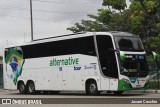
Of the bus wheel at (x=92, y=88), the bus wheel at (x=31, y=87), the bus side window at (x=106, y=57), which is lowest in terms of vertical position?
the bus wheel at (x=92, y=88)

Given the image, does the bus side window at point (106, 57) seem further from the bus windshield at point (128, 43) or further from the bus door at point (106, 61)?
the bus windshield at point (128, 43)

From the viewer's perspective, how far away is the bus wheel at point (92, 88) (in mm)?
27427

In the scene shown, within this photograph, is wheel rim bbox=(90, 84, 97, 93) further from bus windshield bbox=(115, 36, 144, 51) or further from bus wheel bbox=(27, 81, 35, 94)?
bus wheel bbox=(27, 81, 35, 94)

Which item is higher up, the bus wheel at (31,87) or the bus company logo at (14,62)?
the bus company logo at (14,62)

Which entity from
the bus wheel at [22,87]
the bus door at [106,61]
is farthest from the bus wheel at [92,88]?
the bus wheel at [22,87]

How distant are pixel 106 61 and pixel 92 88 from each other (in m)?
2.10

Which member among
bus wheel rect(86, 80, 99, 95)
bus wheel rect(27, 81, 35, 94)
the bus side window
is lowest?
bus wheel rect(86, 80, 99, 95)

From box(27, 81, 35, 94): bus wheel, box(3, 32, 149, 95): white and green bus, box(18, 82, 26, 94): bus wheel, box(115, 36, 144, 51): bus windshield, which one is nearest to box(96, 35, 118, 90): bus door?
box(3, 32, 149, 95): white and green bus

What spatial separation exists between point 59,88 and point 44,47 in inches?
119

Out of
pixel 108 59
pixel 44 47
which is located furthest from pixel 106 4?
pixel 108 59

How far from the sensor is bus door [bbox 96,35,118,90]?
26.5 m

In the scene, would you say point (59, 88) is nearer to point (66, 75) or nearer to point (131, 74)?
point (66, 75)

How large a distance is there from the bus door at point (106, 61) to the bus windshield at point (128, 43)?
47cm

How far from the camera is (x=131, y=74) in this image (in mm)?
26578
